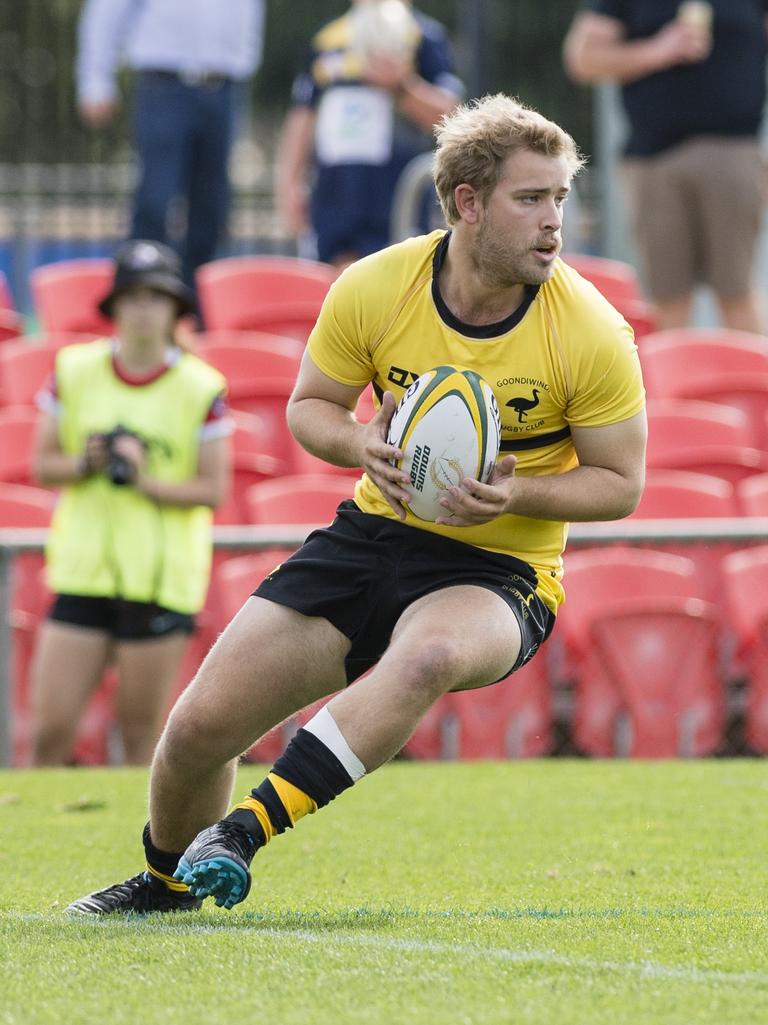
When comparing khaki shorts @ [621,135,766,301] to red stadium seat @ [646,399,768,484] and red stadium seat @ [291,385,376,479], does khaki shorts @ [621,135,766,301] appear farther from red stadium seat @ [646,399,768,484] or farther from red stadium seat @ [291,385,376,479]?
red stadium seat @ [291,385,376,479]

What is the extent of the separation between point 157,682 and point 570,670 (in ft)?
6.04

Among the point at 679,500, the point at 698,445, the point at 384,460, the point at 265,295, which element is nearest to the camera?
the point at 384,460

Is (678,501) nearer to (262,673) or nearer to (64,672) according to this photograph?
(64,672)

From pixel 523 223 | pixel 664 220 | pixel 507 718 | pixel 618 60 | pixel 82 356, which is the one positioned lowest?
pixel 507 718

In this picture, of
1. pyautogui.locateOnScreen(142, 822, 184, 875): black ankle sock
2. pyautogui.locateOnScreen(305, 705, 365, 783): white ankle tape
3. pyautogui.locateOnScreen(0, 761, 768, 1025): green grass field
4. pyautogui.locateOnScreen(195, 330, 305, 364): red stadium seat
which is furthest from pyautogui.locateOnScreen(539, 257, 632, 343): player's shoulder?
pyautogui.locateOnScreen(195, 330, 305, 364): red stadium seat

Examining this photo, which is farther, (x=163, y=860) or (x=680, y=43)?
(x=680, y=43)

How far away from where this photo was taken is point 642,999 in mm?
3971

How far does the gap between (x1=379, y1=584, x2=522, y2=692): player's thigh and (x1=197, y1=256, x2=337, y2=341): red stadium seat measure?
682cm

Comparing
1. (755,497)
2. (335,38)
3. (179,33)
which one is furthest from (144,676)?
(335,38)

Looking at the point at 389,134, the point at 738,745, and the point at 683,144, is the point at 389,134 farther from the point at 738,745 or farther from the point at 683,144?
the point at 738,745

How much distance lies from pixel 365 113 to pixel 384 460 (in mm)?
6663

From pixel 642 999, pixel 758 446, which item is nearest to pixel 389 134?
pixel 758 446

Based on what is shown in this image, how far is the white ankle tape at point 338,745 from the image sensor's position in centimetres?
470

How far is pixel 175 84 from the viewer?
11.0 metres
